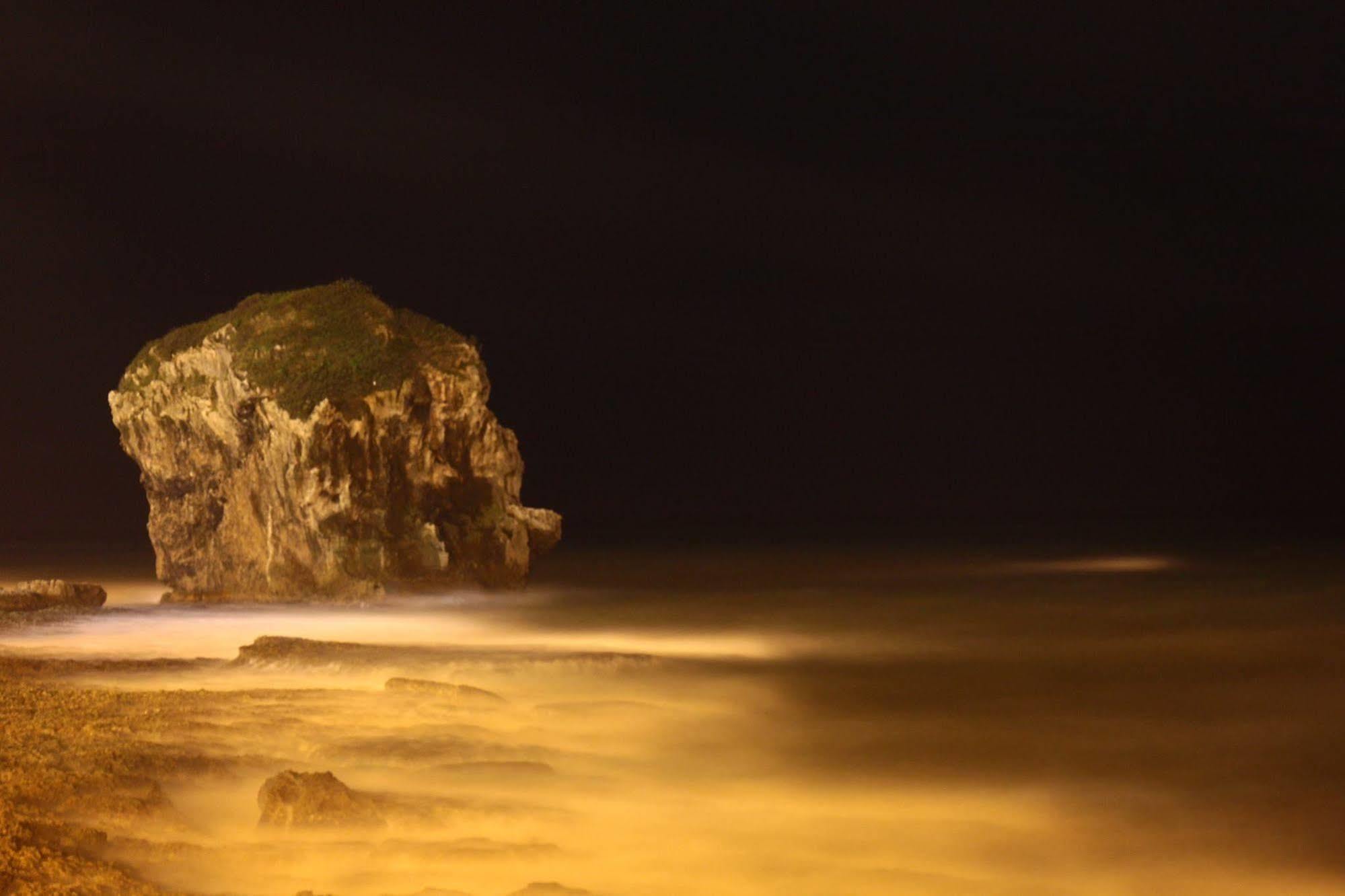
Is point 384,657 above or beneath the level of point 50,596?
above

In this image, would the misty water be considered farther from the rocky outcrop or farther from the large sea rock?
the large sea rock

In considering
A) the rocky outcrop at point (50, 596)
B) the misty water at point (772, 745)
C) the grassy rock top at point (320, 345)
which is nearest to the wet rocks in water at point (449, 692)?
the misty water at point (772, 745)

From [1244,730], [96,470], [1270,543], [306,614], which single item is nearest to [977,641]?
[1244,730]

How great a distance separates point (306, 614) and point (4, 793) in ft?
50.7

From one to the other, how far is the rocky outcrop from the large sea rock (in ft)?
7.20

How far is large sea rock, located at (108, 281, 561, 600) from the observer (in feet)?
89.0

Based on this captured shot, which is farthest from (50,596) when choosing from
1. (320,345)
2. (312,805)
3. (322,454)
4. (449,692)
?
(312,805)

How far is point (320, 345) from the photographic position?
2817 cm

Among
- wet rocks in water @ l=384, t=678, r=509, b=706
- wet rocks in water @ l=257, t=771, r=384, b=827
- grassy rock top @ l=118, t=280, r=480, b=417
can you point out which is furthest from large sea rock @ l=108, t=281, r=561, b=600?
wet rocks in water @ l=257, t=771, r=384, b=827

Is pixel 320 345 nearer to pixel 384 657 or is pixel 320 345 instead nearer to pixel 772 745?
pixel 384 657

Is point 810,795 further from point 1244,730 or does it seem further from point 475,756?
point 1244,730

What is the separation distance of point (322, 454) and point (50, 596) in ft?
15.0

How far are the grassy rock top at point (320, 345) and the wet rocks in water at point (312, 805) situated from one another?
17765mm

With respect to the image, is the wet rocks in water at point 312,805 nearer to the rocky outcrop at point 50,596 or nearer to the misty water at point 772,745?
the misty water at point 772,745
